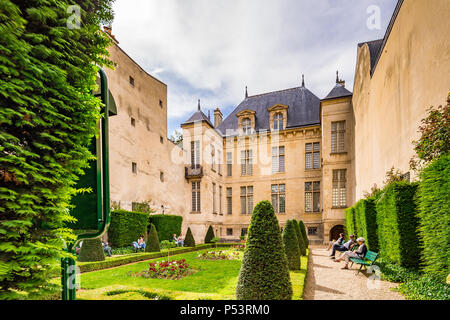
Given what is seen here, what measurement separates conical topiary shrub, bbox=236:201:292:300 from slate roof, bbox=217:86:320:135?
64.4 feet

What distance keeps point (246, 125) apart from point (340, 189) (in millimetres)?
10597

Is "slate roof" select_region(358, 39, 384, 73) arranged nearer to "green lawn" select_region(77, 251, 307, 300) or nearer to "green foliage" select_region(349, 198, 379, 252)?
"green foliage" select_region(349, 198, 379, 252)

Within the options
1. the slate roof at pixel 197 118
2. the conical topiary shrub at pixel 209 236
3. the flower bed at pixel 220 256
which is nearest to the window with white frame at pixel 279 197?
the conical topiary shrub at pixel 209 236

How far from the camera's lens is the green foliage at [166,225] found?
1680cm

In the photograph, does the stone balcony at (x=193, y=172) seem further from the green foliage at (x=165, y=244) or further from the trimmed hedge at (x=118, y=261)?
the trimmed hedge at (x=118, y=261)

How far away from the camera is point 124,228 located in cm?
1372

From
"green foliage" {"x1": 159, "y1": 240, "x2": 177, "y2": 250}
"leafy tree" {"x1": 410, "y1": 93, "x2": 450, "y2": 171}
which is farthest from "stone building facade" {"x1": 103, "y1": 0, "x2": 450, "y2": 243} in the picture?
"green foliage" {"x1": 159, "y1": 240, "x2": 177, "y2": 250}

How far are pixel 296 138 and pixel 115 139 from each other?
596 inches

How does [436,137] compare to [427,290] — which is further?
[436,137]

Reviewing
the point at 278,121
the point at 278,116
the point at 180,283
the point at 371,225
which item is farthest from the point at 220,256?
the point at 278,116

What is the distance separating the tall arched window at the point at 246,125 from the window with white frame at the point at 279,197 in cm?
585

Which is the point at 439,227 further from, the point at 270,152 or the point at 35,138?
the point at 270,152

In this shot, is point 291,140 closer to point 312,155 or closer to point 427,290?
point 312,155

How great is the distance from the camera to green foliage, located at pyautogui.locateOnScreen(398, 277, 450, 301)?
4250mm
